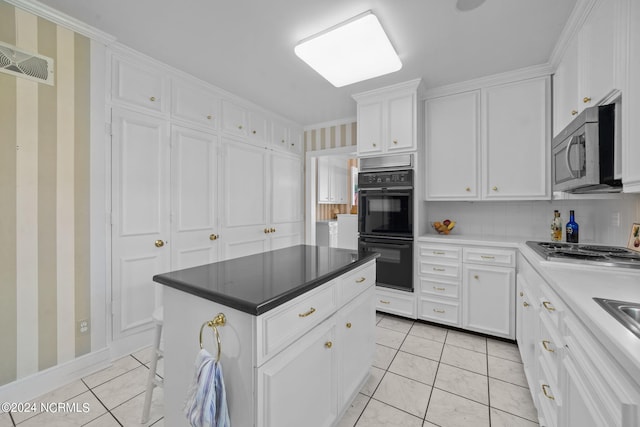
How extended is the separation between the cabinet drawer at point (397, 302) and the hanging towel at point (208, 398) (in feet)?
7.64

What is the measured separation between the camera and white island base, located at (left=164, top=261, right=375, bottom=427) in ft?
3.16

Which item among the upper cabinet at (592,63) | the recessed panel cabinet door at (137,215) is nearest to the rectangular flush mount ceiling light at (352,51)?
the upper cabinet at (592,63)

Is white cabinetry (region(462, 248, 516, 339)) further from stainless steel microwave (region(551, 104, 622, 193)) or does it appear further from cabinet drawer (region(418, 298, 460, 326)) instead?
stainless steel microwave (region(551, 104, 622, 193))

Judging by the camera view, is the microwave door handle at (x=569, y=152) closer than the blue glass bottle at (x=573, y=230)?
Yes

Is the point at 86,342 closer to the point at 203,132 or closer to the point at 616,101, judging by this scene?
the point at 203,132

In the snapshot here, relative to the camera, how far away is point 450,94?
9.56 ft

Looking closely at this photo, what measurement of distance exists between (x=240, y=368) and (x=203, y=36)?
7.65ft

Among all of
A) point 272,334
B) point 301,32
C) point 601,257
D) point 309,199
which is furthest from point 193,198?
point 601,257

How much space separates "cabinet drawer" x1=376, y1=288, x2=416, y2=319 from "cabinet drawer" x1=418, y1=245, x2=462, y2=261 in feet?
1.57

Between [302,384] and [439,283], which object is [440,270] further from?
[302,384]

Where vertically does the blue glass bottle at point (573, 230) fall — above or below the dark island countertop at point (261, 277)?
above

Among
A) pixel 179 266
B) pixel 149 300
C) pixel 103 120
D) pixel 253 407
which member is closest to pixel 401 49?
pixel 103 120

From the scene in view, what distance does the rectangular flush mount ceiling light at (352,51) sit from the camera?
183 centimetres

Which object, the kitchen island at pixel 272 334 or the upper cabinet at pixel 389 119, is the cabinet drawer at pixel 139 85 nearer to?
the kitchen island at pixel 272 334
